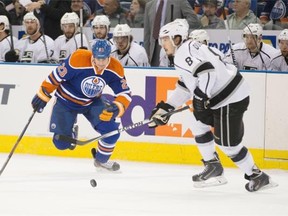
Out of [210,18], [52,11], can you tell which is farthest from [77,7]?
[210,18]

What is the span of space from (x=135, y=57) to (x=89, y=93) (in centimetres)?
153

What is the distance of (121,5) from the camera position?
8938mm

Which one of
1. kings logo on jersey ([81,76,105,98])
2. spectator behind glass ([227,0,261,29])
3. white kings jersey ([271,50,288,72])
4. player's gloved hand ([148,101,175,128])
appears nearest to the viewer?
player's gloved hand ([148,101,175,128])

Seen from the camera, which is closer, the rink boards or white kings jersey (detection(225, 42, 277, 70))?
the rink boards

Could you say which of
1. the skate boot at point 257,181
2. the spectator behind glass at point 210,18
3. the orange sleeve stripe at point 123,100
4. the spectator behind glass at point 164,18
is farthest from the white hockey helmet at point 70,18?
the skate boot at point 257,181

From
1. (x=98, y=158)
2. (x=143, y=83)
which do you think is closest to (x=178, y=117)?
(x=143, y=83)

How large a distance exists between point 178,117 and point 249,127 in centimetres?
61

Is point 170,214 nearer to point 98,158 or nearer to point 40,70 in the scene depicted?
point 98,158

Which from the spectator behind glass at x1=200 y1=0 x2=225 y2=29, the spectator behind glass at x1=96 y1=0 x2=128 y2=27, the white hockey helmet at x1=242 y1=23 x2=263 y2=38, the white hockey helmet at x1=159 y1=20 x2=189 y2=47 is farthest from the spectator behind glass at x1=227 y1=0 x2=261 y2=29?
the white hockey helmet at x1=159 y1=20 x2=189 y2=47

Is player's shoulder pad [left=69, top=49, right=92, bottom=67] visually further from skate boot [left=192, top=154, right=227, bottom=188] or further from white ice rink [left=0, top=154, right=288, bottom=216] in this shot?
skate boot [left=192, top=154, right=227, bottom=188]

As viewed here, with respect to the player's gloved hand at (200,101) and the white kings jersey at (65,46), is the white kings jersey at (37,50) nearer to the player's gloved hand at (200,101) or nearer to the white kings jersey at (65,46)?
the white kings jersey at (65,46)

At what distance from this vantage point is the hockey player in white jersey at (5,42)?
8.55m

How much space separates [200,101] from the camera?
19.4 feet

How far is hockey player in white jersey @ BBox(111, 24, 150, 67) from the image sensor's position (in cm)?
816
